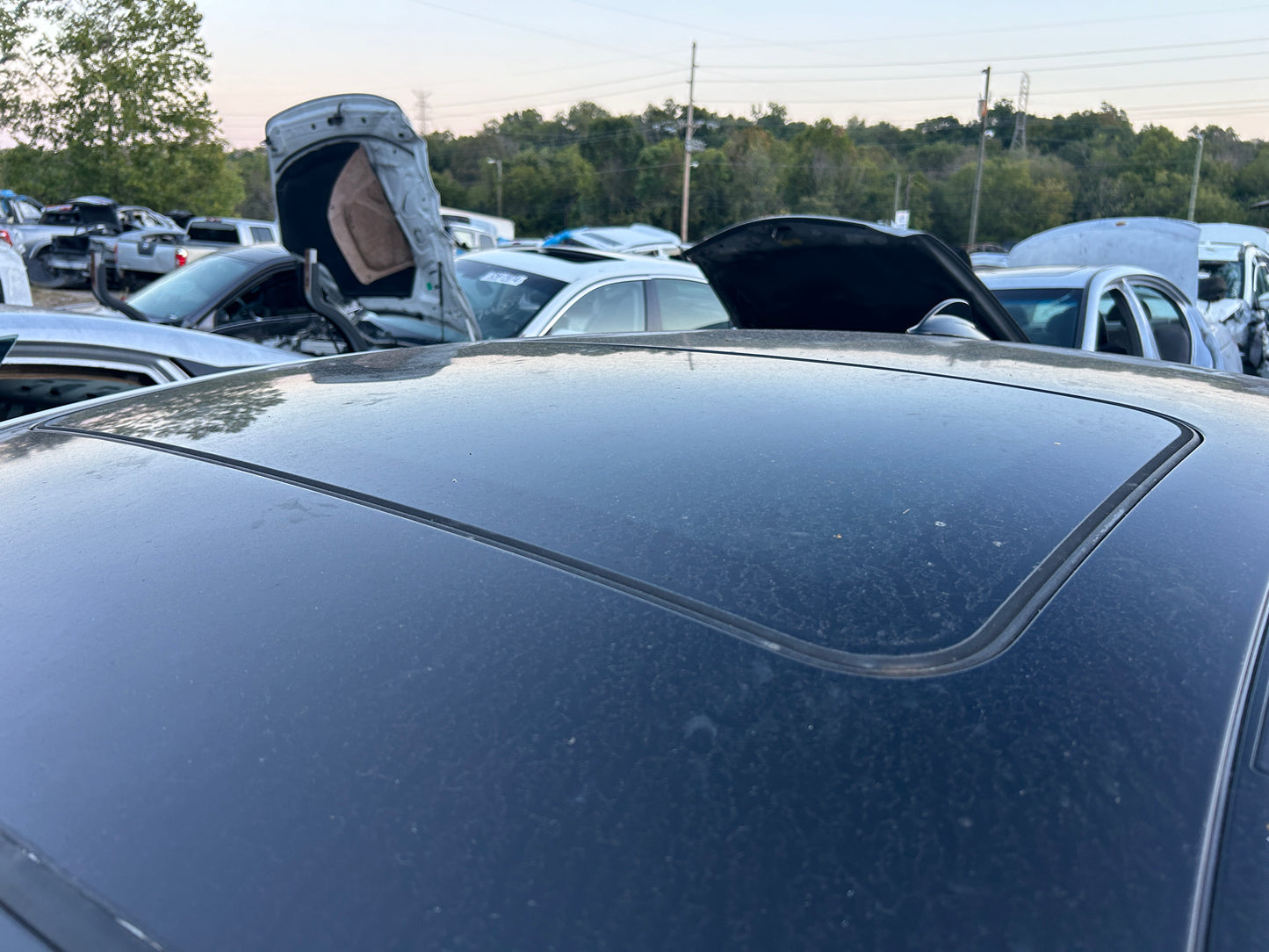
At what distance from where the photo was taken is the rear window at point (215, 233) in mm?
18969

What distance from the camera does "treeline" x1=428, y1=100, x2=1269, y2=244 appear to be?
65438 mm

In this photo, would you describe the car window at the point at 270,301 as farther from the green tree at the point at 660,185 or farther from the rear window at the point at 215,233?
the green tree at the point at 660,185

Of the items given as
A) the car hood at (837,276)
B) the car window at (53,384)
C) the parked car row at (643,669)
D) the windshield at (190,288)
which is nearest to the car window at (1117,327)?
the car hood at (837,276)

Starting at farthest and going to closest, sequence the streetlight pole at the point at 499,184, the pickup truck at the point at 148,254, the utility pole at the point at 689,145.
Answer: the streetlight pole at the point at 499,184
the utility pole at the point at 689,145
the pickup truck at the point at 148,254

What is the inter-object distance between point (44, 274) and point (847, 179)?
6274 cm

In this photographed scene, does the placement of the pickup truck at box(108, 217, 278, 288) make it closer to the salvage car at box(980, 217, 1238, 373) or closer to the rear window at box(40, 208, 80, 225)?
the rear window at box(40, 208, 80, 225)

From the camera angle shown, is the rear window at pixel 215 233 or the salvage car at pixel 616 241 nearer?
the rear window at pixel 215 233

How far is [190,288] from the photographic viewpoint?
738 cm

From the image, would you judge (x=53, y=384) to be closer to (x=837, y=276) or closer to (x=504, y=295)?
(x=837, y=276)

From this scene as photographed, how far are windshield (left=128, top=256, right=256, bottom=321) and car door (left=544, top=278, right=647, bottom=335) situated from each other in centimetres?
292

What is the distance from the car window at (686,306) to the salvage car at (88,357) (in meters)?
3.60

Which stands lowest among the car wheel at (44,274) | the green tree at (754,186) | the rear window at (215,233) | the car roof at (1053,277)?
the car wheel at (44,274)

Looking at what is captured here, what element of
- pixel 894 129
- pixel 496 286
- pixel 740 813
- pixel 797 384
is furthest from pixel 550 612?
pixel 894 129

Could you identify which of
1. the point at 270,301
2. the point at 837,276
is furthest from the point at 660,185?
the point at 837,276
